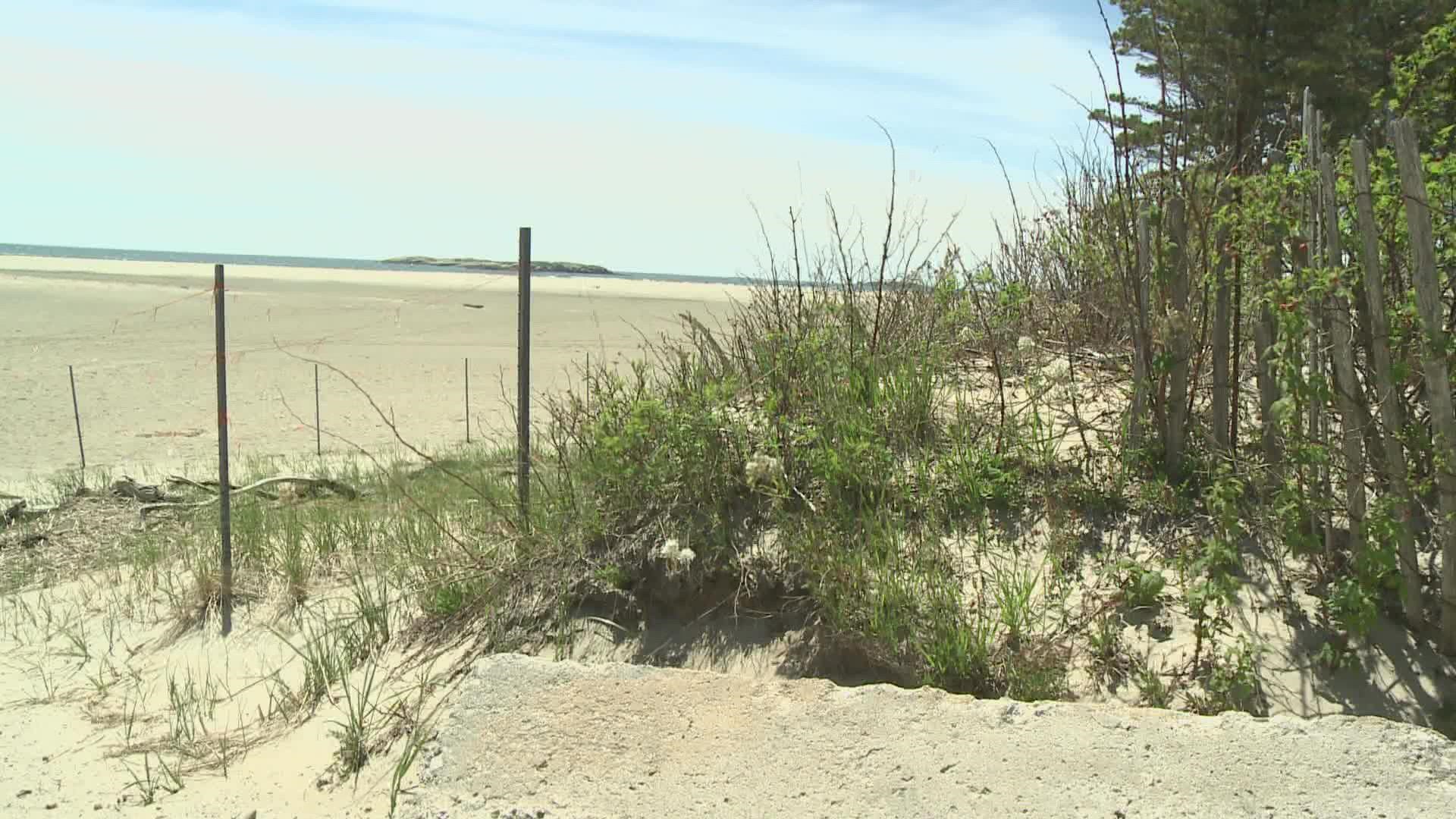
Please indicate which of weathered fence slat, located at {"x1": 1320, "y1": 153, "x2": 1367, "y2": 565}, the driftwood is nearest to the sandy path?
weathered fence slat, located at {"x1": 1320, "y1": 153, "x2": 1367, "y2": 565}

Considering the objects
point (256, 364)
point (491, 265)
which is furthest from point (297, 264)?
point (256, 364)

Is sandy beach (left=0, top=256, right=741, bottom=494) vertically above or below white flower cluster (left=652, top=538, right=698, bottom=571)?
below

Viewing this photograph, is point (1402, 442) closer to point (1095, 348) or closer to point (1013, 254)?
point (1095, 348)

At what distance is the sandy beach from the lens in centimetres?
1152

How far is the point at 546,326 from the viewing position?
26.8 meters

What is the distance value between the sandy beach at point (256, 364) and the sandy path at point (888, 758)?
2650 millimetres

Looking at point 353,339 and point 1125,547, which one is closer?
point 1125,547

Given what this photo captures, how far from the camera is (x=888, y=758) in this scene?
3.03 metres

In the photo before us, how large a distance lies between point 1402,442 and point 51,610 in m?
6.64

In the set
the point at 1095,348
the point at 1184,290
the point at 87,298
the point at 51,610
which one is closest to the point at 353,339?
the point at 87,298

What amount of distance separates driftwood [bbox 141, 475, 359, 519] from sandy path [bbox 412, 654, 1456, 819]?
4.48m

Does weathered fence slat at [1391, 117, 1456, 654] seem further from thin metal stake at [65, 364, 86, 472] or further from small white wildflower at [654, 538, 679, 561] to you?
thin metal stake at [65, 364, 86, 472]

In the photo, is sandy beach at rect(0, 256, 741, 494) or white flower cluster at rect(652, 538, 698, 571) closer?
white flower cluster at rect(652, 538, 698, 571)

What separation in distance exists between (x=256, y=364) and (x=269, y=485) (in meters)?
11.1
